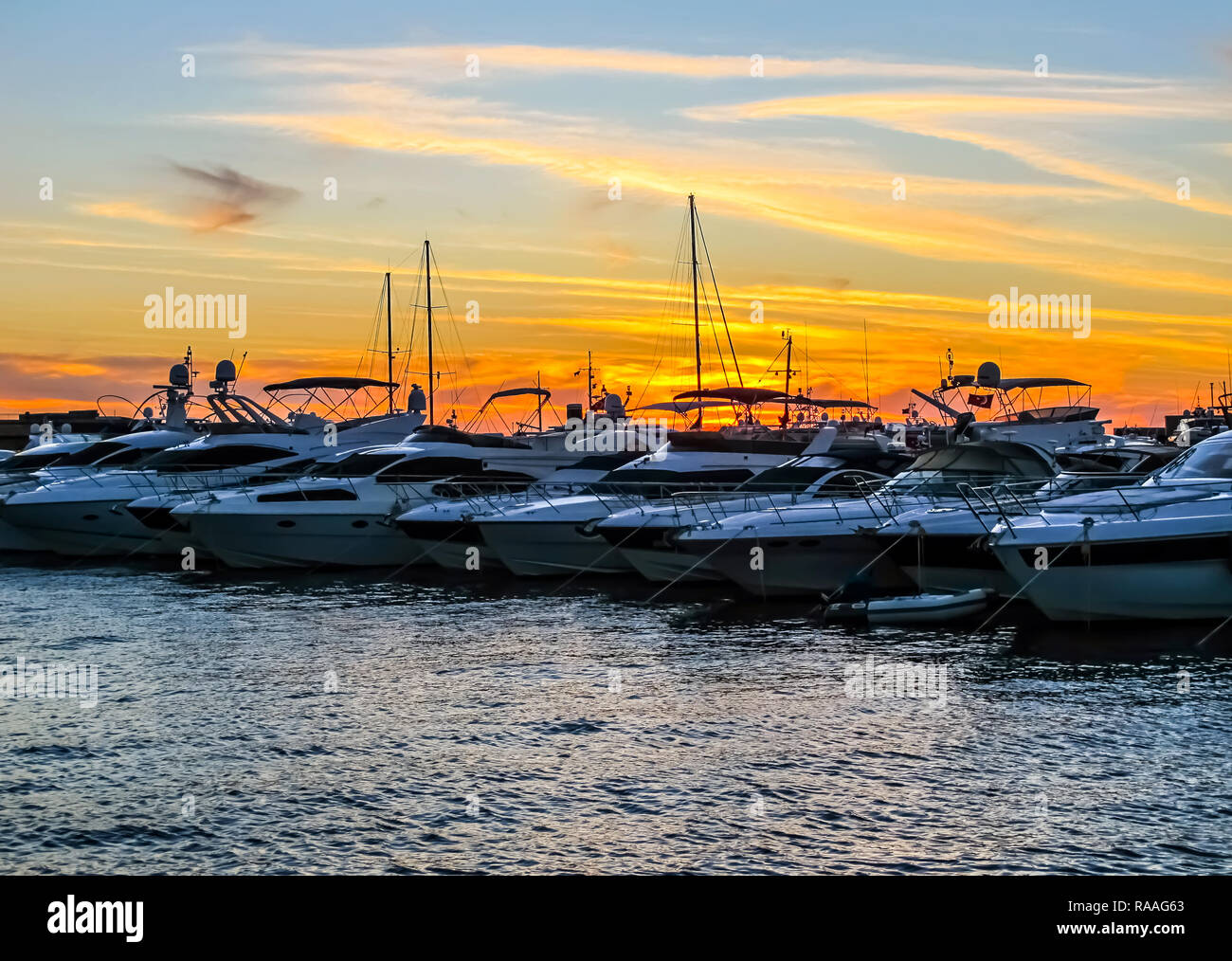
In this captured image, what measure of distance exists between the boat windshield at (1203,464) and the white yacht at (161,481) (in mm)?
22653

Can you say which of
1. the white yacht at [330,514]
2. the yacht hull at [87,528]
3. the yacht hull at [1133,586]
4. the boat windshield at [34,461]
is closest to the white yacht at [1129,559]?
the yacht hull at [1133,586]

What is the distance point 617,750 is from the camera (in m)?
12.4

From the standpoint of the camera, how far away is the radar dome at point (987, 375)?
3650 cm

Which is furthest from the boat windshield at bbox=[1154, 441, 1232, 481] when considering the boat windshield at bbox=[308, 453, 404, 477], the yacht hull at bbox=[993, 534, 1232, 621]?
the boat windshield at bbox=[308, 453, 404, 477]

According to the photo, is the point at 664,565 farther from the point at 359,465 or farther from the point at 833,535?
the point at 359,465

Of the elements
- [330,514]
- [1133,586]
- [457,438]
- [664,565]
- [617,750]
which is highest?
[457,438]

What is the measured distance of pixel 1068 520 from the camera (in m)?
18.5

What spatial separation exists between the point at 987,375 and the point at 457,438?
15807 mm

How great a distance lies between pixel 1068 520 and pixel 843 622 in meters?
4.04

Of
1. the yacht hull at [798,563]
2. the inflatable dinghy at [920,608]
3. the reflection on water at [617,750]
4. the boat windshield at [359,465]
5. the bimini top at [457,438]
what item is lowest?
the reflection on water at [617,750]

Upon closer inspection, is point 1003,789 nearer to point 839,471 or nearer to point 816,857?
point 816,857

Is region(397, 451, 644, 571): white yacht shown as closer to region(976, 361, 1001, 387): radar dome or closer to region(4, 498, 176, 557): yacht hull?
region(4, 498, 176, 557): yacht hull

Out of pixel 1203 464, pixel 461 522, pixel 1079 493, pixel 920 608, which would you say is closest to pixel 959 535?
pixel 920 608

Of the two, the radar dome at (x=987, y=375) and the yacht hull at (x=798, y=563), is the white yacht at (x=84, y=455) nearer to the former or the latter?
the yacht hull at (x=798, y=563)
